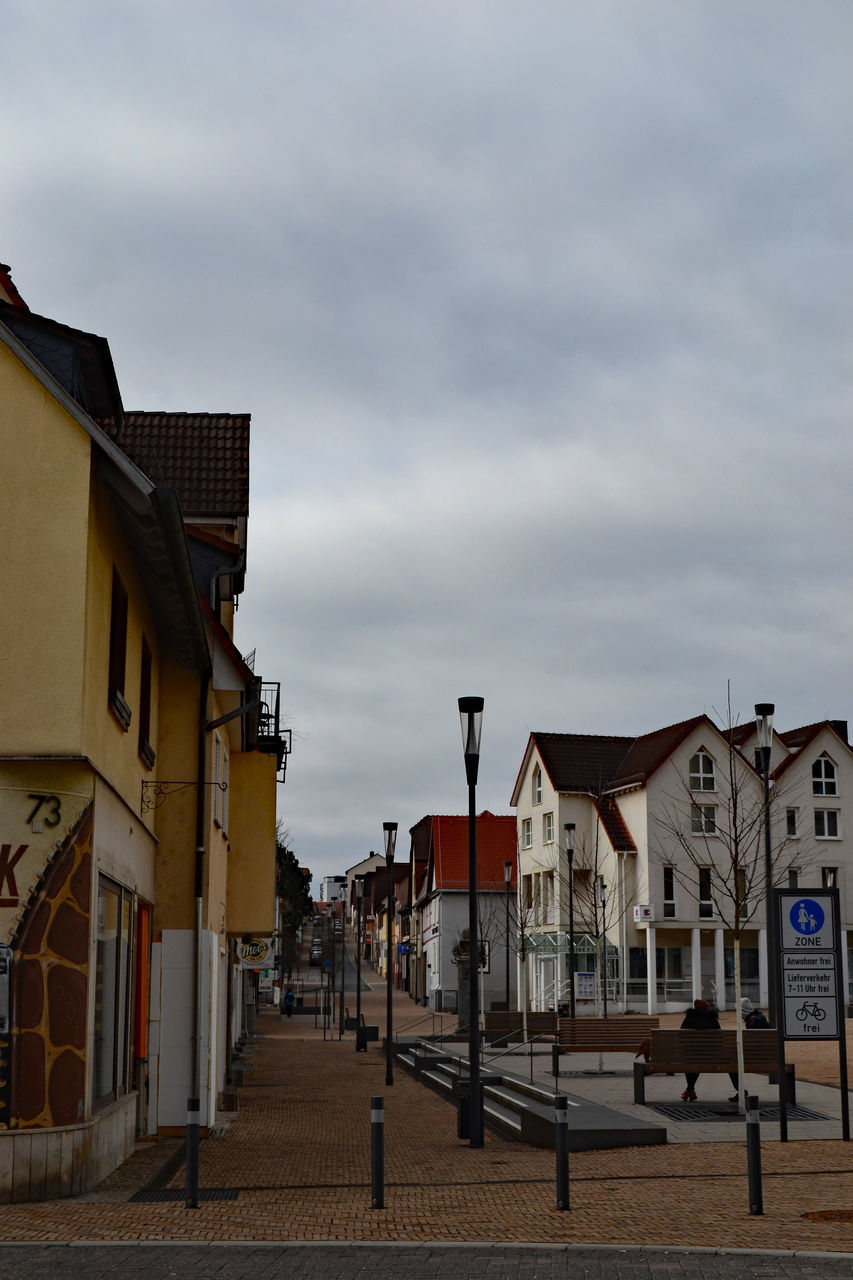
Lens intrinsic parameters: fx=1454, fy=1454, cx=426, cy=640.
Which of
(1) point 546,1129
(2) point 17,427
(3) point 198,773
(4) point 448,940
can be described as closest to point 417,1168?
(1) point 546,1129

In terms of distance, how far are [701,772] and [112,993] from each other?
154ft

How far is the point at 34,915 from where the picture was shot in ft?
40.3

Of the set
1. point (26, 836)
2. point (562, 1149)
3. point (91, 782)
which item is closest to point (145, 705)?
point (91, 782)

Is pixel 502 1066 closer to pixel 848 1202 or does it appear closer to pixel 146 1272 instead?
pixel 848 1202

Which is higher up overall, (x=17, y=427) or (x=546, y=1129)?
(x=17, y=427)

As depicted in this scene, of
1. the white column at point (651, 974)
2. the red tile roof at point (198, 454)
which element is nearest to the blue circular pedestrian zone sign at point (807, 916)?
the red tile roof at point (198, 454)

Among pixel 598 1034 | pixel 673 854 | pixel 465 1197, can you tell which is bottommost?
pixel 598 1034

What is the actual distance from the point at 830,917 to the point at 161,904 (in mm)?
8312

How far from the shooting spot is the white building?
5800 centimetres

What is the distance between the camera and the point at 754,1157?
10.9 m

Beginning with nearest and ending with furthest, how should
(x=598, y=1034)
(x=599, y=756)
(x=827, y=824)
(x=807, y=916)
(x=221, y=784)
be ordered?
(x=807, y=916) < (x=221, y=784) < (x=598, y=1034) < (x=827, y=824) < (x=599, y=756)

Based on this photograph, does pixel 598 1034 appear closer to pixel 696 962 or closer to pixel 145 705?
pixel 145 705

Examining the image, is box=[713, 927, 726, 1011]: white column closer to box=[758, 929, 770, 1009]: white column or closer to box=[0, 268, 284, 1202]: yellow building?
box=[758, 929, 770, 1009]: white column

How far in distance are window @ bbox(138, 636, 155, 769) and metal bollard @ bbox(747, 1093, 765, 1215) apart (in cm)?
868
